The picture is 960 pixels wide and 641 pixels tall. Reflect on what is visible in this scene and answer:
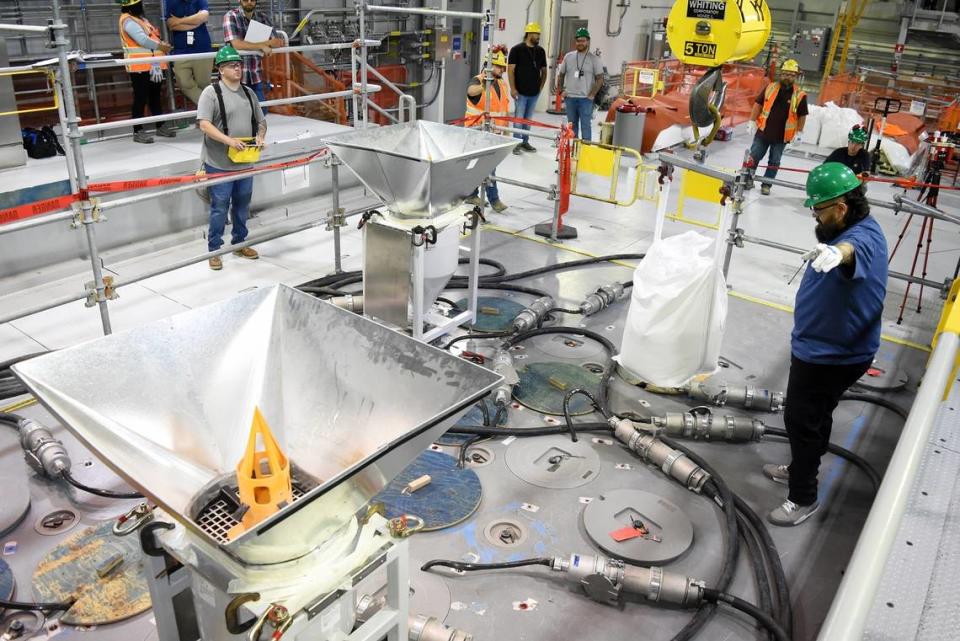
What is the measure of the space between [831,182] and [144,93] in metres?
6.54

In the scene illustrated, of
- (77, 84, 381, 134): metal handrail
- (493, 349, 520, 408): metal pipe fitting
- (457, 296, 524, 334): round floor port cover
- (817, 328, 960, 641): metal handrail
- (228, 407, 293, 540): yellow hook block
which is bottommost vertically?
(457, 296, 524, 334): round floor port cover

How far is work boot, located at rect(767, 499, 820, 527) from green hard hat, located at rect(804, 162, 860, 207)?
150 cm

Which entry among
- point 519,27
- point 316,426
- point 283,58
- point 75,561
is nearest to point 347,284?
point 75,561

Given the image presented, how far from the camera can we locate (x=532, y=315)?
5.21m

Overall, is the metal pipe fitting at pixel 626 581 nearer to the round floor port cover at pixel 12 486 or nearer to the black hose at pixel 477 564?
the black hose at pixel 477 564

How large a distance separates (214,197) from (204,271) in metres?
0.63

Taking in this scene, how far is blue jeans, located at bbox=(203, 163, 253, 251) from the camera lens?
5.84 m

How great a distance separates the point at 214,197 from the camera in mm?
5867

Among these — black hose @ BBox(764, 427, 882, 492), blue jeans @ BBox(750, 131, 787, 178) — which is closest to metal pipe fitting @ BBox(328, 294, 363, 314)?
black hose @ BBox(764, 427, 882, 492)

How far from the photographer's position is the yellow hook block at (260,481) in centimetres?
190

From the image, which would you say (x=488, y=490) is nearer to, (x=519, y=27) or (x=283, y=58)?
(x=283, y=58)

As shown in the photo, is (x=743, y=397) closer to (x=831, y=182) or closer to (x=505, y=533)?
(x=831, y=182)

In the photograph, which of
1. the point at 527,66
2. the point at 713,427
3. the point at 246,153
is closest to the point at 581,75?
the point at 527,66

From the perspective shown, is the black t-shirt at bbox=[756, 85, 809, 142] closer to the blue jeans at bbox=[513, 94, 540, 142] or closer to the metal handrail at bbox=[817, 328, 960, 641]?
the blue jeans at bbox=[513, 94, 540, 142]
